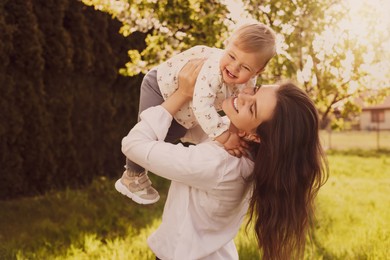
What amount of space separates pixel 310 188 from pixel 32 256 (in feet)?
10.1

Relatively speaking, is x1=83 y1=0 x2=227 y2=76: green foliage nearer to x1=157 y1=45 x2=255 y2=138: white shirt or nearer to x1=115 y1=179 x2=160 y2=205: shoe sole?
x1=157 y1=45 x2=255 y2=138: white shirt

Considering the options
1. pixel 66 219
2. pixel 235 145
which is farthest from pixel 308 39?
pixel 66 219

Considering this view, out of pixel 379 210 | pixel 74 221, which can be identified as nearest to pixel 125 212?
pixel 74 221

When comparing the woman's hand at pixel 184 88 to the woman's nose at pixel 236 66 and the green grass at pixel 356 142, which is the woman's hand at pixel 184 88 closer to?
the woman's nose at pixel 236 66

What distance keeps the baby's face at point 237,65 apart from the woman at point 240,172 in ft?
1.43

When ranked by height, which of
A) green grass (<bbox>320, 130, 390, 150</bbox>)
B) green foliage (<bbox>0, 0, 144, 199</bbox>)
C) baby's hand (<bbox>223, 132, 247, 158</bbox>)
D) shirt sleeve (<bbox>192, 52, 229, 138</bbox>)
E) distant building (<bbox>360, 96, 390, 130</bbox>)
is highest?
shirt sleeve (<bbox>192, 52, 229, 138</bbox>)

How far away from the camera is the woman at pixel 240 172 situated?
6.83ft

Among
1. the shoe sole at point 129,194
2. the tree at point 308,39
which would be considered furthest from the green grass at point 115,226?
the shoe sole at point 129,194

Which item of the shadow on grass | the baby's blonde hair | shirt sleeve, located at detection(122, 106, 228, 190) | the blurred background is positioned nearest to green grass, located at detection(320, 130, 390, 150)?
the blurred background

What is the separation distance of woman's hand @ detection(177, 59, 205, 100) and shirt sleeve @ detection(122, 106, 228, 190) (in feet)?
1.34

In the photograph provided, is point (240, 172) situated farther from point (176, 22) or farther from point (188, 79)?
point (176, 22)

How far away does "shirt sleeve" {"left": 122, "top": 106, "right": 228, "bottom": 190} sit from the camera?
6.71 feet

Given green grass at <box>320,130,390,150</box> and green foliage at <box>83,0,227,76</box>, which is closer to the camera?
green foliage at <box>83,0,227,76</box>

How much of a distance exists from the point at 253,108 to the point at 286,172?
0.95 ft
